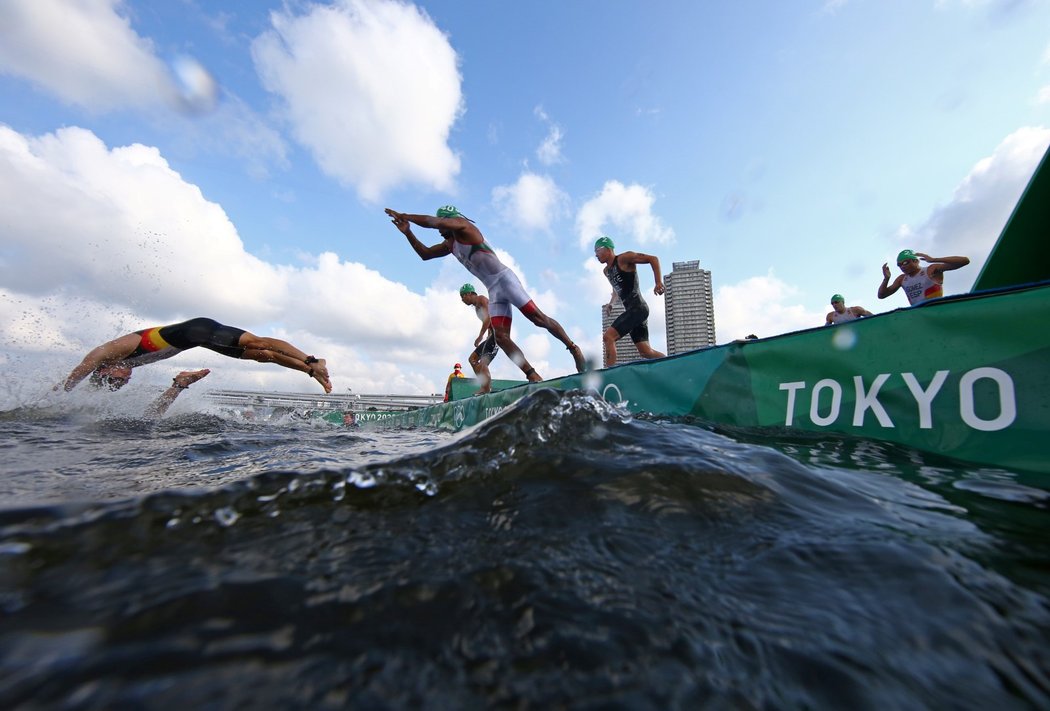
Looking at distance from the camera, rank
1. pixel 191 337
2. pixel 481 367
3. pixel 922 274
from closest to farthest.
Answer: pixel 191 337
pixel 922 274
pixel 481 367

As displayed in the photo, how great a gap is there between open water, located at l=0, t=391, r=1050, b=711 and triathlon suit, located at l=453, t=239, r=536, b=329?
13.8ft

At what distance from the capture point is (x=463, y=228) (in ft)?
17.3

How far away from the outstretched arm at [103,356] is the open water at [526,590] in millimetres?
4088

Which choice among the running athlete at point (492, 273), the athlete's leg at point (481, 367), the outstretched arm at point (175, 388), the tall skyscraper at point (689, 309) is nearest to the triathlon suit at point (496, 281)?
the running athlete at point (492, 273)

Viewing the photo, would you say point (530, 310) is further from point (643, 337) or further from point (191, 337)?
point (191, 337)

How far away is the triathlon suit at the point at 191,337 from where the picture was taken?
438 centimetres

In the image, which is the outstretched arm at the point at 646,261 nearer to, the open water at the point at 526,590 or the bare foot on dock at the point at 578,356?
the bare foot on dock at the point at 578,356

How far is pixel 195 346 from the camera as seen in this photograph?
4641 mm

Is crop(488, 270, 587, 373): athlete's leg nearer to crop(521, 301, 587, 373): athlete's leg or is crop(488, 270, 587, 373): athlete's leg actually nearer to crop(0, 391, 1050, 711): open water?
crop(521, 301, 587, 373): athlete's leg

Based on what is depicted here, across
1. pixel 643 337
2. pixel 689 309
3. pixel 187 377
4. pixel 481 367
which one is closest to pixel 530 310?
pixel 643 337

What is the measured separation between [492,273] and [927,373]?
4.34 meters

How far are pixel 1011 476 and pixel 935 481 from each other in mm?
301

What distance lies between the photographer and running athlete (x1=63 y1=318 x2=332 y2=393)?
170 inches

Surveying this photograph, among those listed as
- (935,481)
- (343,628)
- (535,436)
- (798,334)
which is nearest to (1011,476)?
(935,481)
